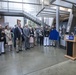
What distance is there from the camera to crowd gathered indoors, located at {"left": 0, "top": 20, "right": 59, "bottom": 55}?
6762 mm

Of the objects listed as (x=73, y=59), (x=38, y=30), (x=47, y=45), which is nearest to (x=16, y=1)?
(x=38, y=30)

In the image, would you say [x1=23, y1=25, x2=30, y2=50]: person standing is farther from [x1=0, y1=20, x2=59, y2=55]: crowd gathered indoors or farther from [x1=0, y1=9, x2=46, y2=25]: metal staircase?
[x1=0, y1=9, x2=46, y2=25]: metal staircase

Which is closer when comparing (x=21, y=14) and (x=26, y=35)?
(x=26, y=35)

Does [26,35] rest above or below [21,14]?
below

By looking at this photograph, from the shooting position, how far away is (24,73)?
13.0ft

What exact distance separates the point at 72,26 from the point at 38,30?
2.73 m

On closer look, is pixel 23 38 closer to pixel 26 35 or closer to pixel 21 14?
pixel 26 35

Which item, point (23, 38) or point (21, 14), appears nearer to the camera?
point (23, 38)

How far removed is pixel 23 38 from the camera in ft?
25.0

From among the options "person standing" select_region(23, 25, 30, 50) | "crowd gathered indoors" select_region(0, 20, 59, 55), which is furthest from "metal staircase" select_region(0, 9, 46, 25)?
"person standing" select_region(23, 25, 30, 50)

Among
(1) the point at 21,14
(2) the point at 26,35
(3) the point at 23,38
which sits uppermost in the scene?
(1) the point at 21,14


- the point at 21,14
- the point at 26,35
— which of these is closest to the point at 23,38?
the point at 26,35

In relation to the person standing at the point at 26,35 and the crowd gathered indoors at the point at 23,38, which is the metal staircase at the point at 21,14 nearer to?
the crowd gathered indoors at the point at 23,38

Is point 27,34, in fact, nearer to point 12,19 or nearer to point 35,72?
point 35,72
